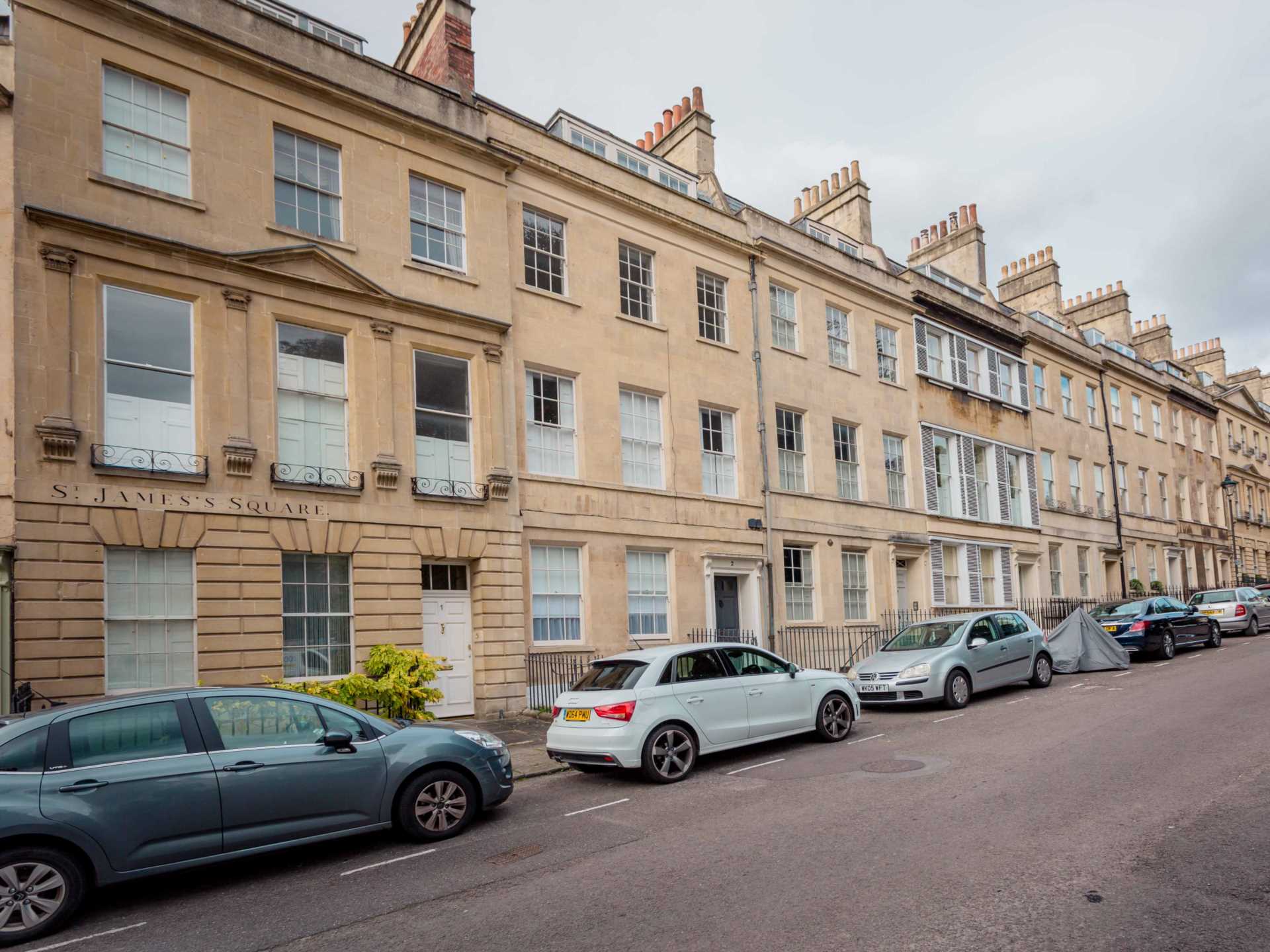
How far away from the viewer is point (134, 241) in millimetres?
12789

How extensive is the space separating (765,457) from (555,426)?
19.7 ft

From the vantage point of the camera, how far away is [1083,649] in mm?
19781

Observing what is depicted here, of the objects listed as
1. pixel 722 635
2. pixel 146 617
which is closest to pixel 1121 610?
pixel 722 635

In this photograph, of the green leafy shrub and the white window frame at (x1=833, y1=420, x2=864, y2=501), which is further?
the white window frame at (x1=833, y1=420, x2=864, y2=501)

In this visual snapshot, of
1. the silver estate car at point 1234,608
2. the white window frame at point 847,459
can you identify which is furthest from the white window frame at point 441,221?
the silver estate car at point 1234,608

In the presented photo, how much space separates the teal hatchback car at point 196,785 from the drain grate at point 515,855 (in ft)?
2.66

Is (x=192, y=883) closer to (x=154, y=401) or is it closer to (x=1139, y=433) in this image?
(x=154, y=401)

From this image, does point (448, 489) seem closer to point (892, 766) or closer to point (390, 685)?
point (390, 685)

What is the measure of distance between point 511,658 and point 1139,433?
33.8 m

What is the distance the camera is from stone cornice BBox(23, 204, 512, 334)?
12.2 meters

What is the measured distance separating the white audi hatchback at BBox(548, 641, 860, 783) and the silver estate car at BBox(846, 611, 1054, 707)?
319cm

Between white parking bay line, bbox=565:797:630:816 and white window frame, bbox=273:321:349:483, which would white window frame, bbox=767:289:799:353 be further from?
white parking bay line, bbox=565:797:630:816

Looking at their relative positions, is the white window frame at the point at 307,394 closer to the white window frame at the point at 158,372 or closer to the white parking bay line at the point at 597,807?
the white window frame at the point at 158,372

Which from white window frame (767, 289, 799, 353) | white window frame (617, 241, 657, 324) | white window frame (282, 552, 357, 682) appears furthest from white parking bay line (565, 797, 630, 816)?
white window frame (767, 289, 799, 353)
